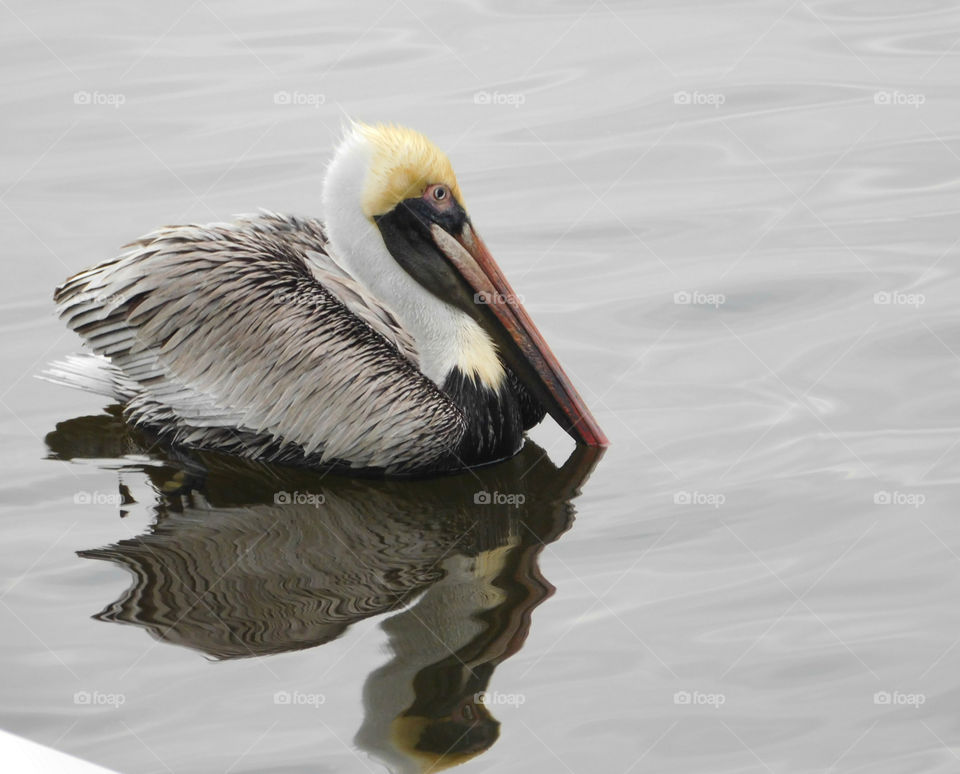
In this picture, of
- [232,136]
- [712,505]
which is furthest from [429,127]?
[712,505]

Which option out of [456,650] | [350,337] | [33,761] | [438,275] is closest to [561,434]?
[438,275]

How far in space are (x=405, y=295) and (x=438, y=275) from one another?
6.6 inches

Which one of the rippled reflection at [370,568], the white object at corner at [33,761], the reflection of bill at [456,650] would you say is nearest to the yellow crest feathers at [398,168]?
the rippled reflection at [370,568]

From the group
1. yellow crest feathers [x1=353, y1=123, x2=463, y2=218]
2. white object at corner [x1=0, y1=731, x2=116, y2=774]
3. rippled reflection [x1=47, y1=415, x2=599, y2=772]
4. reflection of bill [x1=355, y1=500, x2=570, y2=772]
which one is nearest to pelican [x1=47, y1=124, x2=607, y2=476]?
yellow crest feathers [x1=353, y1=123, x2=463, y2=218]

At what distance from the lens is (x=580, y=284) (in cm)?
830

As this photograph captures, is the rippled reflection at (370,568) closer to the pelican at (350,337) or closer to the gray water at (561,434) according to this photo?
the gray water at (561,434)

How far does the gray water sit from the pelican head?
14.7 inches

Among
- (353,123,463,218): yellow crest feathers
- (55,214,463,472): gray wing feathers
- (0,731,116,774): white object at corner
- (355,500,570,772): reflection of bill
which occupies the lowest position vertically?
(355,500,570,772): reflection of bill

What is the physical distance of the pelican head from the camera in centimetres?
691

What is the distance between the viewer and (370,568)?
20.2 ft

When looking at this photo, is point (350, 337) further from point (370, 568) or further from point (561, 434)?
point (370, 568)

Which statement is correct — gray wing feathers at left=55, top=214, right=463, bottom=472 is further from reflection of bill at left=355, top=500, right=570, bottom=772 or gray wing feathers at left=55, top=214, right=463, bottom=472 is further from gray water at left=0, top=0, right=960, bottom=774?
reflection of bill at left=355, top=500, right=570, bottom=772

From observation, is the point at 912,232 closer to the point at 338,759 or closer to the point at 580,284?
the point at 580,284

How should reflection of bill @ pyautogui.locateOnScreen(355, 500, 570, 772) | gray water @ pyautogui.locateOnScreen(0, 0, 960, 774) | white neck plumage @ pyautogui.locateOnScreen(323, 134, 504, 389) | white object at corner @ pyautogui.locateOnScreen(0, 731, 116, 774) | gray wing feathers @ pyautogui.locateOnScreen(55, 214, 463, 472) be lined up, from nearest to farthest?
white object at corner @ pyautogui.locateOnScreen(0, 731, 116, 774) → reflection of bill @ pyautogui.locateOnScreen(355, 500, 570, 772) → gray water @ pyautogui.locateOnScreen(0, 0, 960, 774) → gray wing feathers @ pyautogui.locateOnScreen(55, 214, 463, 472) → white neck plumage @ pyautogui.locateOnScreen(323, 134, 504, 389)
